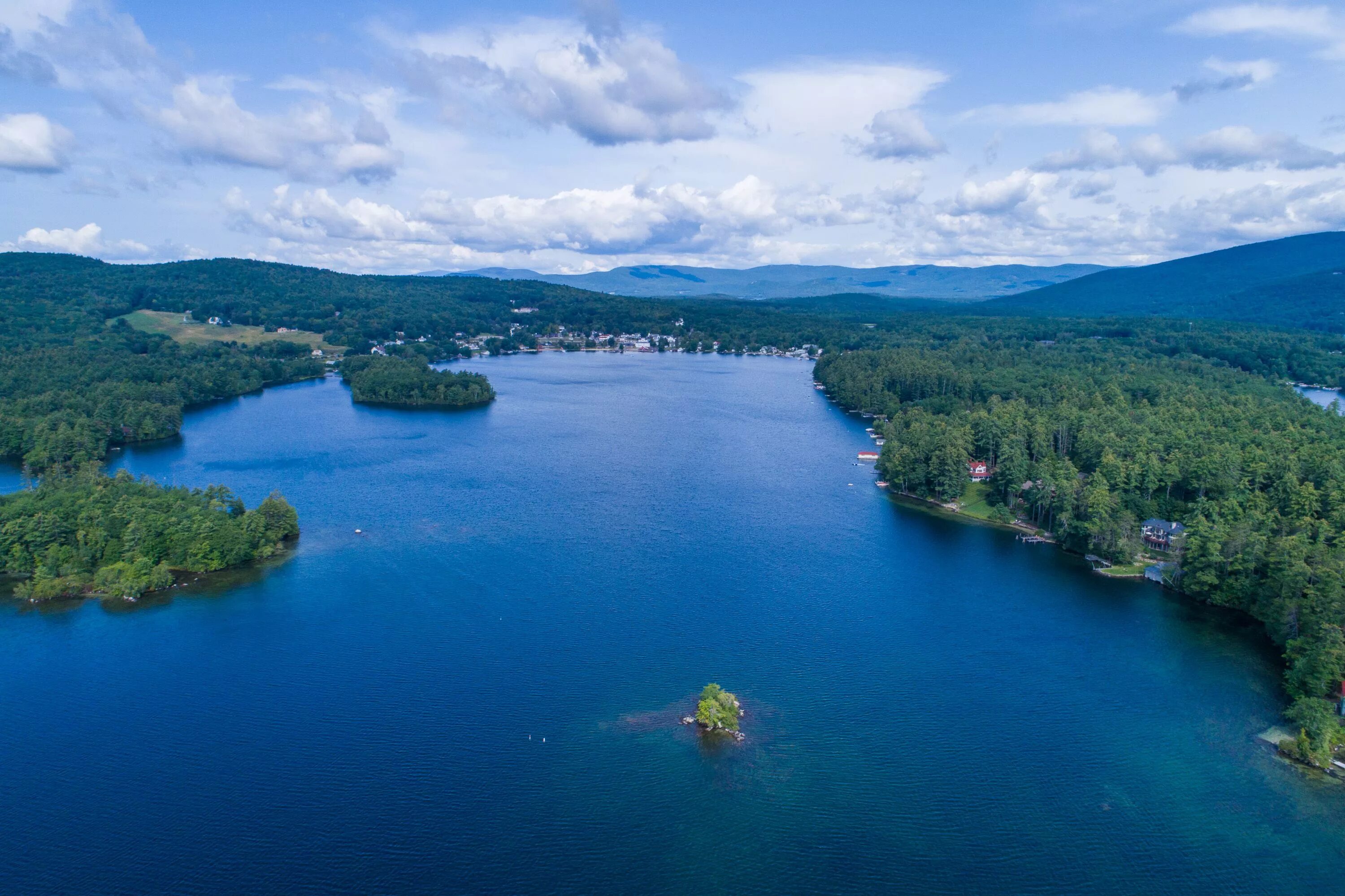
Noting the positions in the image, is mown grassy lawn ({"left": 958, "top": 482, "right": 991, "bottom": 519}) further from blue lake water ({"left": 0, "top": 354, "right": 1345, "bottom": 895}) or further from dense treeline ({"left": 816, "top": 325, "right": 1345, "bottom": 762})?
blue lake water ({"left": 0, "top": 354, "right": 1345, "bottom": 895})

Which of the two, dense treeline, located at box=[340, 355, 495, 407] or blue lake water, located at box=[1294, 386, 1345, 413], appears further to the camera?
dense treeline, located at box=[340, 355, 495, 407]

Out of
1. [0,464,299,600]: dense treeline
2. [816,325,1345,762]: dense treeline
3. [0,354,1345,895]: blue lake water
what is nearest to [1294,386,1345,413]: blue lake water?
[816,325,1345,762]: dense treeline

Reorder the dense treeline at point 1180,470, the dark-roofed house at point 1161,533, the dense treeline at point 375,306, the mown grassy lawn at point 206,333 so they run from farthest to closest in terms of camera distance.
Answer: the dense treeline at point 375,306, the mown grassy lawn at point 206,333, the dark-roofed house at point 1161,533, the dense treeline at point 1180,470

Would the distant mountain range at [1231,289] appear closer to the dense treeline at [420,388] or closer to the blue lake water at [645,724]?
the dense treeline at [420,388]

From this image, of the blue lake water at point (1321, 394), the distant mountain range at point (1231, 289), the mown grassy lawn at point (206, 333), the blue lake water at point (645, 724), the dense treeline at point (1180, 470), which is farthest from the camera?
the distant mountain range at point (1231, 289)

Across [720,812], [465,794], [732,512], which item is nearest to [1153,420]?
[732,512]

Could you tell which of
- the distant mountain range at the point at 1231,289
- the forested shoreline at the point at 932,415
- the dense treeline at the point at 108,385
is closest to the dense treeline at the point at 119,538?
the forested shoreline at the point at 932,415

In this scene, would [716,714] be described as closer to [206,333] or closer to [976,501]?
[976,501]
